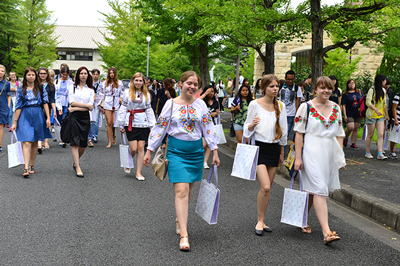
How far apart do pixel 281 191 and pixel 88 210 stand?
3.22 m

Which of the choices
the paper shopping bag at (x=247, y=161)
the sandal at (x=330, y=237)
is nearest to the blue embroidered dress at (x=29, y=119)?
the paper shopping bag at (x=247, y=161)

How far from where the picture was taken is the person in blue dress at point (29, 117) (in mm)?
7565

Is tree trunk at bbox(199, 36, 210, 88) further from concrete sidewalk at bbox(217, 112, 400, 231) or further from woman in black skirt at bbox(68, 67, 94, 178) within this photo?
woman in black skirt at bbox(68, 67, 94, 178)

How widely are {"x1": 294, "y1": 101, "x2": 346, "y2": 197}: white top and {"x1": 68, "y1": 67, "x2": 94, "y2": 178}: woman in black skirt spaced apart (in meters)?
4.42

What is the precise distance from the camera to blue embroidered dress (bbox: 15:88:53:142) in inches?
298

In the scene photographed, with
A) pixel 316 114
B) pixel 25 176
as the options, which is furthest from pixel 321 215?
pixel 25 176

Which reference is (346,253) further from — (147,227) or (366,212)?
(147,227)

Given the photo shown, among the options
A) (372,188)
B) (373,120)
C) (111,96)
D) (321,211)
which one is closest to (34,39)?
(111,96)

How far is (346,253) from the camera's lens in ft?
14.0

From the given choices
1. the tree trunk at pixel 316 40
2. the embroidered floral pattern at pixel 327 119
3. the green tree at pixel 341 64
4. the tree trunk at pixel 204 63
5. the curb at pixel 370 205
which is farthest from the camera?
the tree trunk at pixel 204 63

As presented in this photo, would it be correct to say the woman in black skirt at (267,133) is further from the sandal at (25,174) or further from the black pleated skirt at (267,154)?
the sandal at (25,174)

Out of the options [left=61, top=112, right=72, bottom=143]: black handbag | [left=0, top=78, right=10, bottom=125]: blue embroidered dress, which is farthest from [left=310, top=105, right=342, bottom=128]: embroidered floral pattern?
[left=0, top=78, right=10, bottom=125]: blue embroidered dress

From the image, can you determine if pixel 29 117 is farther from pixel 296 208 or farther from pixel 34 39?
pixel 34 39

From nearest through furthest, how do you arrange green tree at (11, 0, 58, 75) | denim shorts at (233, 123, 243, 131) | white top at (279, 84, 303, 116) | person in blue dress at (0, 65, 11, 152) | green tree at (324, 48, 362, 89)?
denim shorts at (233, 123, 243, 131) < white top at (279, 84, 303, 116) < person in blue dress at (0, 65, 11, 152) < green tree at (324, 48, 362, 89) < green tree at (11, 0, 58, 75)
